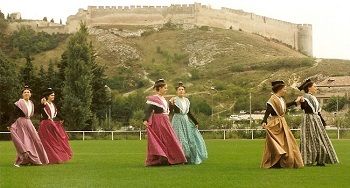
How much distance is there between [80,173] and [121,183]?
6.99 ft

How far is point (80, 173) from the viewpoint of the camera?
1290 centimetres

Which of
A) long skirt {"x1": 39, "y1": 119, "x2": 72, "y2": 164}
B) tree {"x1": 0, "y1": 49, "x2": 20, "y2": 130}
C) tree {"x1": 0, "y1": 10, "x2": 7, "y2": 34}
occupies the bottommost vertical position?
tree {"x1": 0, "y1": 49, "x2": 20, "y2": 130}

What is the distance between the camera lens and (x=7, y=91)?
4122cm

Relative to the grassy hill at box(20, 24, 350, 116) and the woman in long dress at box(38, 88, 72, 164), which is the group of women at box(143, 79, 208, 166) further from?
the grassy hill at box(20, 24, 350, 116)

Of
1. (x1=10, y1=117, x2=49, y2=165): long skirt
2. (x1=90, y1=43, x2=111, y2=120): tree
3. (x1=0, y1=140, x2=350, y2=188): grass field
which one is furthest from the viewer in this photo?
(x1=90, y1=43, x2=111, y2=120): tree

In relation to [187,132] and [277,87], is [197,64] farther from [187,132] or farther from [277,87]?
[277,87]

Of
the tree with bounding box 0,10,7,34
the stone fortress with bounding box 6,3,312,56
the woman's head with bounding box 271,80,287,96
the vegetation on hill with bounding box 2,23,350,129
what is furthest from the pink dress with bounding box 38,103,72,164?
the stone fortress with bounding box 6,3,312,56

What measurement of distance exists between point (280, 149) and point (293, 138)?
1.40ft

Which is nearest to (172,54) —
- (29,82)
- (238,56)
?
(238,56)

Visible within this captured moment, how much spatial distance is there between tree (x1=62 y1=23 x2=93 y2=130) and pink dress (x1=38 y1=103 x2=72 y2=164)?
2606 cm

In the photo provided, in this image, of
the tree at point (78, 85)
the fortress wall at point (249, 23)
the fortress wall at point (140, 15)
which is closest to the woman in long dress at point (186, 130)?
the tree at point (78, 85)

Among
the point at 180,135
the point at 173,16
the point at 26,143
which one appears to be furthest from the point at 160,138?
the point at 173,16

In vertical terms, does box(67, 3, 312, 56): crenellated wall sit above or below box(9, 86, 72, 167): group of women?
above

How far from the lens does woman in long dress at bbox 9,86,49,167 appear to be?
603 inches
